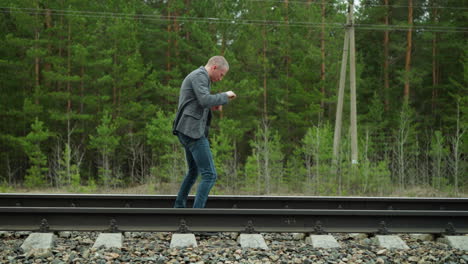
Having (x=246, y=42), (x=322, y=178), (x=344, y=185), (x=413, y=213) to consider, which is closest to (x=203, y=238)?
(x=413, y=213)

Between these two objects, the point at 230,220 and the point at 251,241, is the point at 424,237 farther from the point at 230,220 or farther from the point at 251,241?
the point at 230,220

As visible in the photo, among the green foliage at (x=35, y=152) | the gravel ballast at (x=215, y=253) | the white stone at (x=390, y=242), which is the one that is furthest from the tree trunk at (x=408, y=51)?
the white stone at (x=390, y=242)

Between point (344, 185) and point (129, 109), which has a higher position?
point (129, 109)

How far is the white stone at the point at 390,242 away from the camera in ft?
16.2

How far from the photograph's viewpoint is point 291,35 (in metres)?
29.7

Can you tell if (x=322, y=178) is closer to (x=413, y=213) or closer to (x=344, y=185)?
(x=344, y=185)

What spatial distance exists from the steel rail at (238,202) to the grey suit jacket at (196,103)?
146 centimetres

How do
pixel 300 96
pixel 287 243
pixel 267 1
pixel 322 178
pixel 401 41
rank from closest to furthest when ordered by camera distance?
pixel 287 243, pixel 322 178, pixel 267 1, pixel 300 96, pixel 401 41

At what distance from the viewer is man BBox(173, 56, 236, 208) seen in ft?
18.0

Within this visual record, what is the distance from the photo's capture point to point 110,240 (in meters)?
4.80

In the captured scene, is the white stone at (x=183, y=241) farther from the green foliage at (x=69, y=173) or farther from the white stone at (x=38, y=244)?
the green foliage at (x=69, y=173)

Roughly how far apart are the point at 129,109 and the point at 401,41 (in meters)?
18.0

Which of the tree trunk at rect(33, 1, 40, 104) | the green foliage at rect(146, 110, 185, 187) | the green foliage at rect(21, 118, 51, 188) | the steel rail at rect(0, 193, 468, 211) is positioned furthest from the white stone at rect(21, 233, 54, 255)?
the tree trunk at rect(33, 1, 40, 104)

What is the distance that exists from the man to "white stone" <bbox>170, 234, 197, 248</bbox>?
78cm
